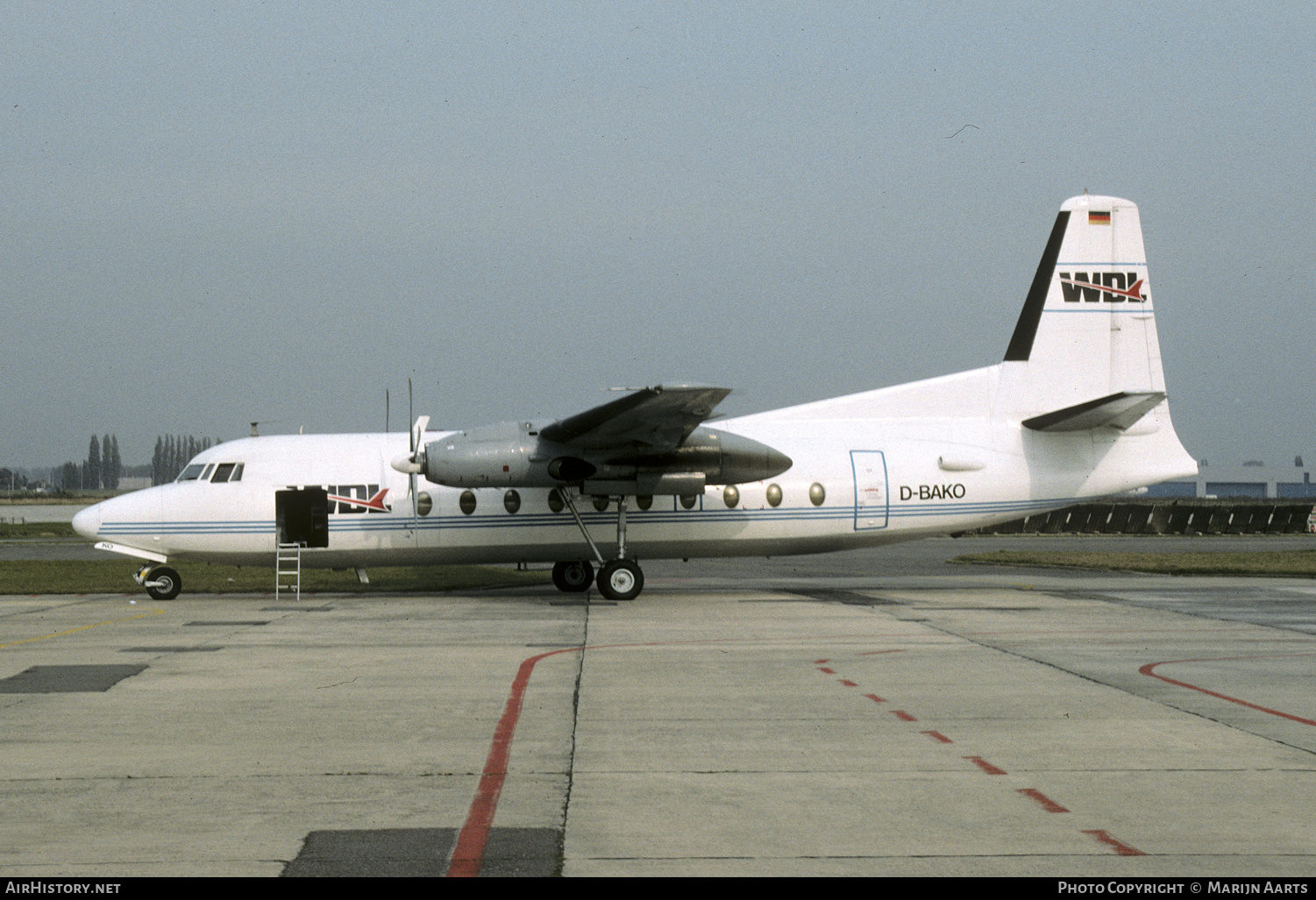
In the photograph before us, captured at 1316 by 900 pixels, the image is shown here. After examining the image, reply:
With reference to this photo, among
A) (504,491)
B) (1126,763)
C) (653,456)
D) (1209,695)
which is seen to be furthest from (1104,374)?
(1126,763)

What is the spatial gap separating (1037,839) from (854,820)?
2.97 feet

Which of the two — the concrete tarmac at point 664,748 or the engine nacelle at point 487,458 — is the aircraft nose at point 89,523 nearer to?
the concrete tarmac at point 664,748

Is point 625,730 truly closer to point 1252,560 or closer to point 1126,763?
point 1126,763

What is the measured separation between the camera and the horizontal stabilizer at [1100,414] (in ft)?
65.3

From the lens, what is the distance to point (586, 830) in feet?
19.0

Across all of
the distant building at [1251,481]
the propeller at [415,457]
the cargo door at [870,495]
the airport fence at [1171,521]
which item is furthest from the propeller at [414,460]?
the distant building at [1251,481]

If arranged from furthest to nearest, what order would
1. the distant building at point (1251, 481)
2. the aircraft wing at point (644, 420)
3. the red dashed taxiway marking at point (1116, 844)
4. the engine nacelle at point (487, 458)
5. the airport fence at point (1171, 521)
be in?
the distant building at point (1251, 481)
the airport fence at point (1171, 521)
the engine nacelle at point (487, 458)
the aircraft wing at point (644, 420)
the red dashed taxiway marking at point (1116, 844)

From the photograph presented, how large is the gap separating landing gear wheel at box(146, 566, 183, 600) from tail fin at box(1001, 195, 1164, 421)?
15.7m

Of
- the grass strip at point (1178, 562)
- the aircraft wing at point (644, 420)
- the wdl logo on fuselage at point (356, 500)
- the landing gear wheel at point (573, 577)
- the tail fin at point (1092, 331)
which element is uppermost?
the tail fin at point (1092, 331)

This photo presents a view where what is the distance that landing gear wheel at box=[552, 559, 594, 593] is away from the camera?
72.5ft

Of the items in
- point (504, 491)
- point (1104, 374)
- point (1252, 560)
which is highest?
point (1104, 374)

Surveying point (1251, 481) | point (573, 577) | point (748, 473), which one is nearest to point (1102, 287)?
point (748, 473)

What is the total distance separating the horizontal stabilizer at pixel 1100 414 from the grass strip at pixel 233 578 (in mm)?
11225

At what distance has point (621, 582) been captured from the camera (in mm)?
19516
